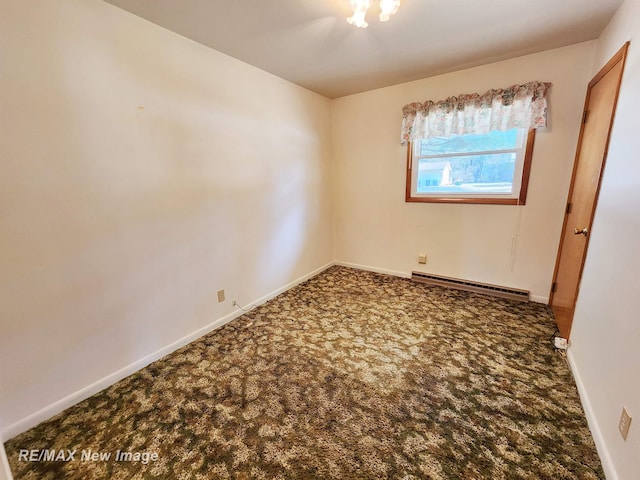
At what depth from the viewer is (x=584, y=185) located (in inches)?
85.5

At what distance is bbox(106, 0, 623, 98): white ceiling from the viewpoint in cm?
176

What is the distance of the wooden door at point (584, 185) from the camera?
185 centimetres

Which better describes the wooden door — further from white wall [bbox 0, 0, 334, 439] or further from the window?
white wall [bbox 0, 0, 334, 439]

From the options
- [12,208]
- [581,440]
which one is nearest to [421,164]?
[581,440]

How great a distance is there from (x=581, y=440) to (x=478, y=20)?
2663 millimetres

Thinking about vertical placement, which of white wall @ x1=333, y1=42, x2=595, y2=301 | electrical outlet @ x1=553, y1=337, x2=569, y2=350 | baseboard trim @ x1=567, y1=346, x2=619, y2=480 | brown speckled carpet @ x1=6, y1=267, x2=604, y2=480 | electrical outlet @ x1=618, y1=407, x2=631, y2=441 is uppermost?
white wall @ x1=333, y1=42, x2=595, y2=301

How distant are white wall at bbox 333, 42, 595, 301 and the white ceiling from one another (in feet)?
0.75

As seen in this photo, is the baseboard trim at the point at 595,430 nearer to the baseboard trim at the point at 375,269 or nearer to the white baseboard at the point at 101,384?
the baseboard trim at the point at 375,269

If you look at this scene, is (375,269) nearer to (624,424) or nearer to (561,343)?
(561,343)

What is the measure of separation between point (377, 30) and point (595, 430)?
9.25 ft

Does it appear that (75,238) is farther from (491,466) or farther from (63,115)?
(491,466)

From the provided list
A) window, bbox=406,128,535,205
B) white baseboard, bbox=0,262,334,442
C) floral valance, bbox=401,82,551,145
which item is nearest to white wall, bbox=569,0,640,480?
floral valance, bbox=401,82,551,145

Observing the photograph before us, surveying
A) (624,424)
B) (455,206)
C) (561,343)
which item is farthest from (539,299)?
(624,424)

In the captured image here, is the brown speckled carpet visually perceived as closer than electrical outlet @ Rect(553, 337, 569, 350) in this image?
Yes
